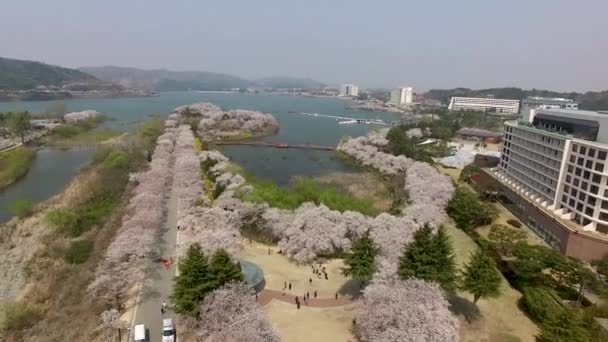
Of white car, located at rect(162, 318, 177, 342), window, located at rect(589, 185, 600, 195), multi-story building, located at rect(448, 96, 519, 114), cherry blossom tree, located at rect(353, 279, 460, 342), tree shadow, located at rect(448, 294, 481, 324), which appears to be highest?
multi-story building, located at rect(448, 96, 519, 114)

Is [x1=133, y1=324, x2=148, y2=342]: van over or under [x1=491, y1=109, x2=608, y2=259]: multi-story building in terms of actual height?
under

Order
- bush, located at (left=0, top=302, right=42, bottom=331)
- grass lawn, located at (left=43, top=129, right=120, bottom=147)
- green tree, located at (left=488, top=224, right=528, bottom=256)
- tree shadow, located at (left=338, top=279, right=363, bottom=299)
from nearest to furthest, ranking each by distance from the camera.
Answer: bush, located at (left=0, top=302, right=42, bottom=331)
tree shadow, located at (left=338, top=279, right=363, bottom=299)
green tree, located at (left=488, top=224, right=528, bottom=256)
grass lawn, located at (left=43, top=129, right=120, bottom=147)

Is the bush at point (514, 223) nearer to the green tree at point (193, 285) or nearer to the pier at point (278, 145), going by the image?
the green tree at point (193, 285)

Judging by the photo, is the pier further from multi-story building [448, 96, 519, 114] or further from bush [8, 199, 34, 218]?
multi-story building [448, 96, 519, 114]

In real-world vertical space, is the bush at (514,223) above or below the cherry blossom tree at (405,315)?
below

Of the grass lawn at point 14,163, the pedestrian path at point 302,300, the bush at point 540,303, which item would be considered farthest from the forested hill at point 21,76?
the bush at point 540,303

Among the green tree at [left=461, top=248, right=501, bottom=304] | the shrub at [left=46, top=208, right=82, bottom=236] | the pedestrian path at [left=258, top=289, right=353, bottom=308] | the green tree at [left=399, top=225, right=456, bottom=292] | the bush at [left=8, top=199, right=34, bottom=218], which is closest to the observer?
the green tree at [left=399, top=225, right=456, bottom=292]

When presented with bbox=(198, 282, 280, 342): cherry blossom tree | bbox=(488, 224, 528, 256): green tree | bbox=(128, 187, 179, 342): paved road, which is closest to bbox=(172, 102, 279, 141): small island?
bbox=(128, 187, 179, 342): paved road
